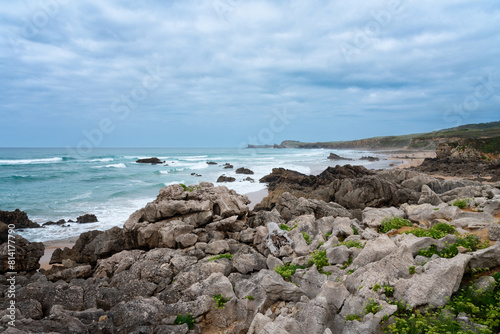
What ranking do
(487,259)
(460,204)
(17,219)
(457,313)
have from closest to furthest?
1. (457,313)
2. (487,259)
3. (460,204)
4. (17,219)

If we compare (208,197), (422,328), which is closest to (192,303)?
(422,328)

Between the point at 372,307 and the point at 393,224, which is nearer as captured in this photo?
the point at 372,307

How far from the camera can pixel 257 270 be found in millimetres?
10328

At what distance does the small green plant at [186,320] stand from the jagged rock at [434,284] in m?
4.99

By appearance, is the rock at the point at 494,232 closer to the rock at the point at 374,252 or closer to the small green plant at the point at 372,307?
the rock at the point at 374,252

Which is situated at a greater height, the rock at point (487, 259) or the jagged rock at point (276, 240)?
the rock at point (487, 259)

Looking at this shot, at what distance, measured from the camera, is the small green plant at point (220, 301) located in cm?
820

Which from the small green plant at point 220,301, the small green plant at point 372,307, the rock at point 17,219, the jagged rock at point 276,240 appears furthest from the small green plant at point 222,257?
the rock at point 17,219

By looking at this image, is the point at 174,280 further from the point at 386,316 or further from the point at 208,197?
the point at 386,316

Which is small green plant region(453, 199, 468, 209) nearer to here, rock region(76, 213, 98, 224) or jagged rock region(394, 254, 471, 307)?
jagged rock region(394, 254, 471, 307)

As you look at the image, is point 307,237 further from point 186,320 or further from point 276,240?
point 186,320

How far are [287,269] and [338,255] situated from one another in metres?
1.64

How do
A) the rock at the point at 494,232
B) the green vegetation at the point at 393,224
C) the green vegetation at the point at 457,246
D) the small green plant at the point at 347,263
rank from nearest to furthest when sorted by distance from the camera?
the green vegetation at the point at 457,246
the rock at the point at 494,232
the small green plant at the point at 347,263
the green vegetation at the point at 393,224

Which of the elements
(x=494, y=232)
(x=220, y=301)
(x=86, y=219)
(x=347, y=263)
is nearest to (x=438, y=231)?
(x=494, y=232)
